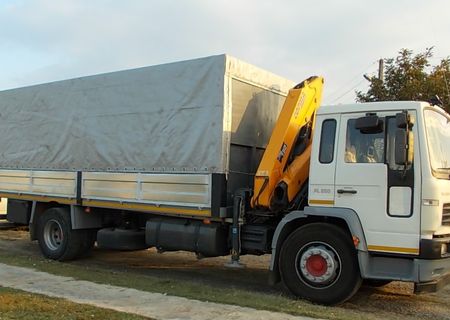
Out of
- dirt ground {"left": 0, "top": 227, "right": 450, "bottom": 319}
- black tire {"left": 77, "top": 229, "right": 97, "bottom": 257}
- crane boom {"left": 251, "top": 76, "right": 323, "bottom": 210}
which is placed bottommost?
dirt ground {"left": 0, "top": 227, "right": 450, "bottom": 319}

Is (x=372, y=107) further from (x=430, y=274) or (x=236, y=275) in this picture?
(x=236, y=275)

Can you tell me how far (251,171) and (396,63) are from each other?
370 inches

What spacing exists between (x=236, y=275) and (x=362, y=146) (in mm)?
A: 3784

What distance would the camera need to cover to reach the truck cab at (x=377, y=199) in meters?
6.43

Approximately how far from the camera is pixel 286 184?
24.9ft

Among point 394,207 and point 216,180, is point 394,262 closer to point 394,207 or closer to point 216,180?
point 394,207

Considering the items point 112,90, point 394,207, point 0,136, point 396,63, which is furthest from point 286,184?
point 396,63

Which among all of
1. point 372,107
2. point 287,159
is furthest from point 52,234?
point 372,107

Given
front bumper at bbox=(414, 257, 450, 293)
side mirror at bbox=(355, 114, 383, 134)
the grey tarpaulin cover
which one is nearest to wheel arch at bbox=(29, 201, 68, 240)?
the grey tarpaulin cover

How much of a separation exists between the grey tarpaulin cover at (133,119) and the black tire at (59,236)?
3.19 feet

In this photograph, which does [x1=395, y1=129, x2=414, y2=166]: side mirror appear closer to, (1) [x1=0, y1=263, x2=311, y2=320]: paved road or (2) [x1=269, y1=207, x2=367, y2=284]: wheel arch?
(2) [x1=269, y1=207, x2=367, y2=284]: wheel arch

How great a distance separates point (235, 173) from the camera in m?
8.40

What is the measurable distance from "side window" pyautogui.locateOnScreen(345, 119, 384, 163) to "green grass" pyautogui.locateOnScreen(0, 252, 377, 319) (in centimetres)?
192

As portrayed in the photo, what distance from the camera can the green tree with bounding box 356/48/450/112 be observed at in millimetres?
15016
